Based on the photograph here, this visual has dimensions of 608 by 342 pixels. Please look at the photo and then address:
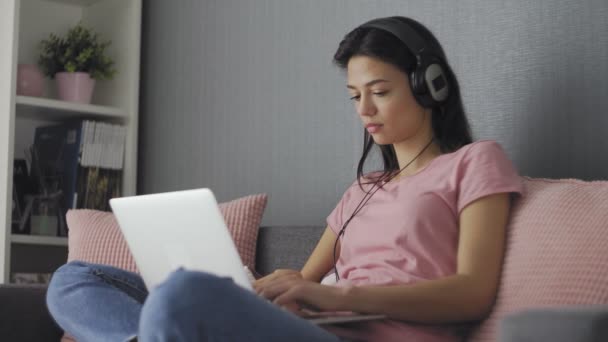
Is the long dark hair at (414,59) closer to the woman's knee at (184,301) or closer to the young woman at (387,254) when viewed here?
the young woman at (387,254)

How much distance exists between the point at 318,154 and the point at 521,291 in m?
1.08

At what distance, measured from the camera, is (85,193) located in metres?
2.96

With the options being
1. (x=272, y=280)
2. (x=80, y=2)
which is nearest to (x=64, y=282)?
(x=272, y=280)

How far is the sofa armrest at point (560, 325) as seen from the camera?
0.76 m

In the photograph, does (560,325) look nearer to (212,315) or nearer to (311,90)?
(212,315)

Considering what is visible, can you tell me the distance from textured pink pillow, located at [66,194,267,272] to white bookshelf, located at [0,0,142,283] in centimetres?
52

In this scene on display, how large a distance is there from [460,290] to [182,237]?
43 cm

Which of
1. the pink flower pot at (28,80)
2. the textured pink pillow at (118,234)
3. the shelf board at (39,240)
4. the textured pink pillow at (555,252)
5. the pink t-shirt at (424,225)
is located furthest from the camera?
the pink flower pot at (28,80)

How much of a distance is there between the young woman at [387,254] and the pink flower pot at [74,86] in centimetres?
137

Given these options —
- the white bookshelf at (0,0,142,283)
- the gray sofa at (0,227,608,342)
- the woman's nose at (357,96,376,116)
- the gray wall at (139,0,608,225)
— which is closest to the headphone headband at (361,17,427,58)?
the woman's nose at (357,96,376,116)

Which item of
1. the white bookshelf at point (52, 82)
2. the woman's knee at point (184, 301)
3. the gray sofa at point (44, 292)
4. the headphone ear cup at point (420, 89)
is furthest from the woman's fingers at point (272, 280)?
the white bookshelf at point (52, 82)

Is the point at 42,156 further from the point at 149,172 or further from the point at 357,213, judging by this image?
the point at 357,213

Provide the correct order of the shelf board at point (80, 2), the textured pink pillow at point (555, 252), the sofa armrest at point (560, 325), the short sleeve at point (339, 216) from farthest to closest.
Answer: the shelf board at point (80, 2) < the short sleeve at point (339, 216) < the textured pink pillow at point (555, 252) < the sofa armrest at point (560, 325)

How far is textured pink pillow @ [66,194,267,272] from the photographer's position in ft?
7.12
